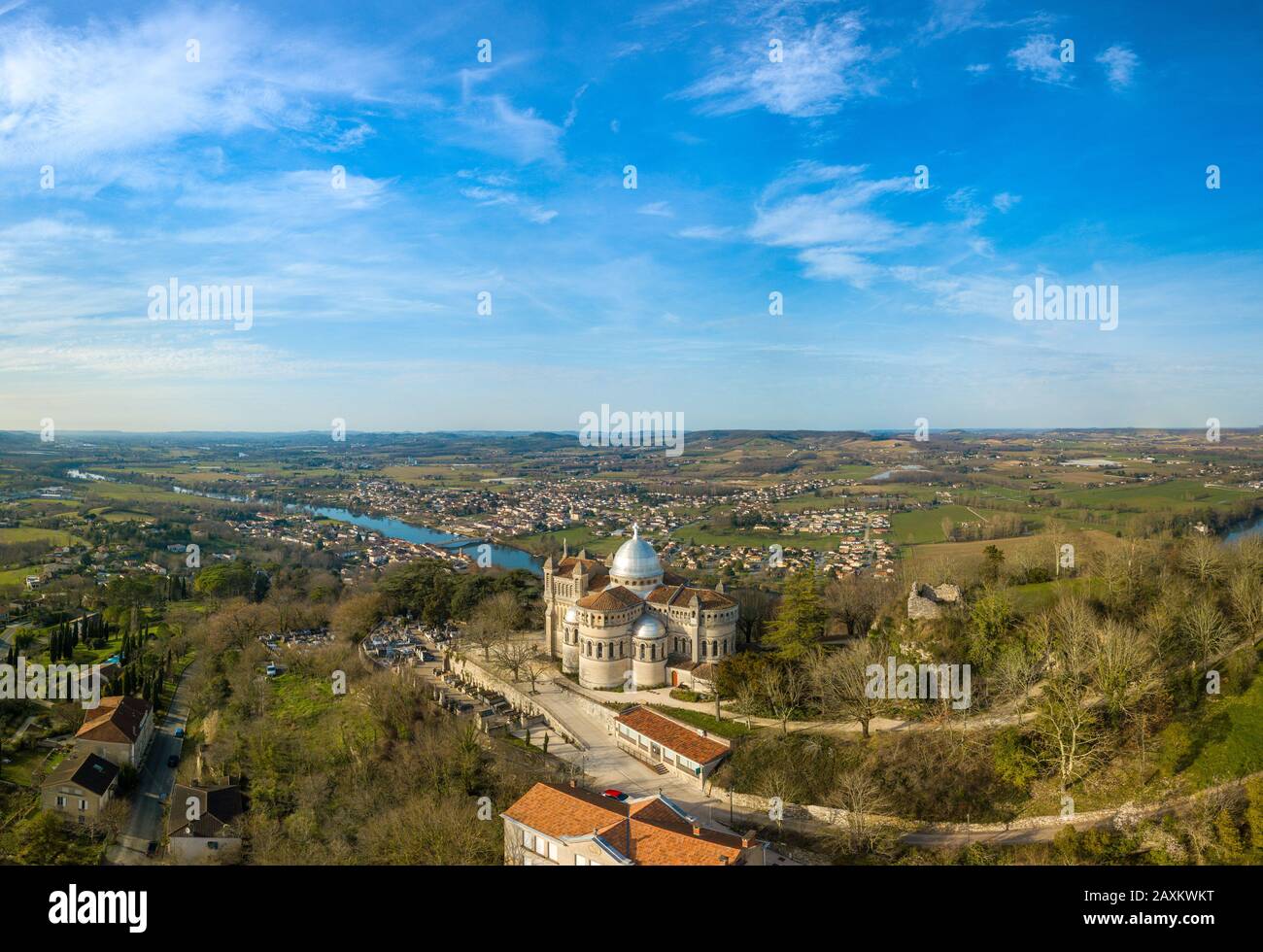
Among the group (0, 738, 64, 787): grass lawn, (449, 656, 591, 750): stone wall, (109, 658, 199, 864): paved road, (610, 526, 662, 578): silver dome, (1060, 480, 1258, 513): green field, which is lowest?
(109, 658, 199, 864): paved road

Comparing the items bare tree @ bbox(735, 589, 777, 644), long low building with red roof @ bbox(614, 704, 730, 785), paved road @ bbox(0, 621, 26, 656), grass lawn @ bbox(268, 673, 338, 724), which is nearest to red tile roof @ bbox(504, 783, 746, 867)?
long low building with red roof @ bbox(614, 704, 730, 785)

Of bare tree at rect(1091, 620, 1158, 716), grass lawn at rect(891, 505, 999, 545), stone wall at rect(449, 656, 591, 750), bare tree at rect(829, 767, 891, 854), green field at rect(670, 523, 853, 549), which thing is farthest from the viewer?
green field at rect(670, 523, 853, 549)

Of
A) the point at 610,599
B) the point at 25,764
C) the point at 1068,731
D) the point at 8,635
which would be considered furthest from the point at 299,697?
the point at 1068,731

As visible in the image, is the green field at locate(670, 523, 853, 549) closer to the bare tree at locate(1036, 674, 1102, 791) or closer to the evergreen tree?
the evergreen tree

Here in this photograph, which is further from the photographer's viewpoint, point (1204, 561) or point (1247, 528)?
point (1247, 528)

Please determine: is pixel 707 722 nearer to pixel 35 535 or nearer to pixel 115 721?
pixel 115 721
